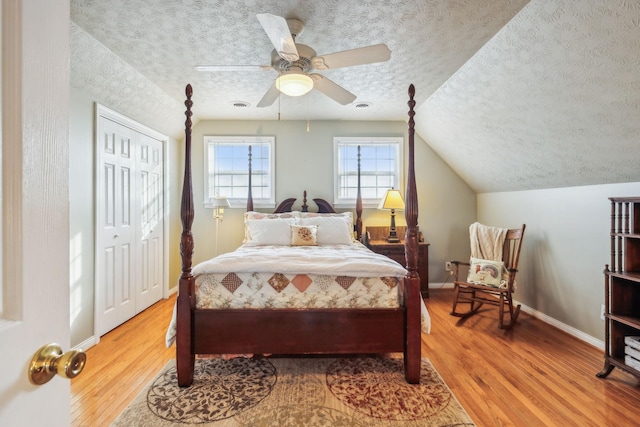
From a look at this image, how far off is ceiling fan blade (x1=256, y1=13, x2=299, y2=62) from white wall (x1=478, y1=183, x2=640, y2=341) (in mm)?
2736

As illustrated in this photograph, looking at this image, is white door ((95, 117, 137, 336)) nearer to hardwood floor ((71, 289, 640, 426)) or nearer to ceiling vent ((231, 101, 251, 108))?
hardwood floor ((71, 289, 640, 426))

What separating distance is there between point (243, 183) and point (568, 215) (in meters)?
3.85

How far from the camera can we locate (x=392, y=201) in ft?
13.4

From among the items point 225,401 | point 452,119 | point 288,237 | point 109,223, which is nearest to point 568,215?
point 452,119

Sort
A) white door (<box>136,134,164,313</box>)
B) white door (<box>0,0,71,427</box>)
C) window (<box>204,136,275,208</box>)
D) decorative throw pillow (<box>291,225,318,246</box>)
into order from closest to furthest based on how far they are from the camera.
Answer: white door (<box>0,0,71,427</box>) < decorative throw pillow (<box>291,225,318,246</box>) < white door (<box>136,134,164,313</box>) < window (<box>204,136,275,208</box>)

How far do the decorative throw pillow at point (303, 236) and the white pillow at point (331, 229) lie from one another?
112 millimetres

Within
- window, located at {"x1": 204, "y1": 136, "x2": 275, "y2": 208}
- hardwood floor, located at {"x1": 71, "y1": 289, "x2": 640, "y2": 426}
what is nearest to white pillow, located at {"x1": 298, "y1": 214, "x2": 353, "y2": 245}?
window, located at {"x1": 204, "y1": 136, "x2": 275, "y2": 208}

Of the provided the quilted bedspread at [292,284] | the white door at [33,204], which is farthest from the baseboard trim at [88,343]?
the white door at [33,204]

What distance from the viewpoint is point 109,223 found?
2971 millimetres

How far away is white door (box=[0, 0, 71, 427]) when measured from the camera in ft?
1.57

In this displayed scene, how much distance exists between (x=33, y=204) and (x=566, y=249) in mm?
3772

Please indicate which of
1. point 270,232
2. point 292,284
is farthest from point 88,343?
point 292,284

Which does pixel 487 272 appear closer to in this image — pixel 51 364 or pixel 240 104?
pixel 240 104

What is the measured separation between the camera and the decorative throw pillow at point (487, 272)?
3.24m
